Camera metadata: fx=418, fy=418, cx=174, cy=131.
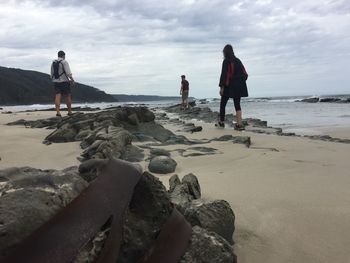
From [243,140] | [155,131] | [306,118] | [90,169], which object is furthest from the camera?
[306,118]

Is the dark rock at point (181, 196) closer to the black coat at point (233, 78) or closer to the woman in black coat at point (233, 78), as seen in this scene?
the woman in black coat at point (233, 78)

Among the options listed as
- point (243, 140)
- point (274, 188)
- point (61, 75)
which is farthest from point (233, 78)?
point (274, 188)

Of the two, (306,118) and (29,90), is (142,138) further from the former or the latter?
(29,90)

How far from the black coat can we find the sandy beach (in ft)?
9.56

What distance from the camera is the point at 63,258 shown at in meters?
1.38

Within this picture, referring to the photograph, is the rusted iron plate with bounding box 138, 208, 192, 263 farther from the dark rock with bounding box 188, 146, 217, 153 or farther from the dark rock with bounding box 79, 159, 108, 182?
the dark rock with bounding box 188, 146, 217, 153

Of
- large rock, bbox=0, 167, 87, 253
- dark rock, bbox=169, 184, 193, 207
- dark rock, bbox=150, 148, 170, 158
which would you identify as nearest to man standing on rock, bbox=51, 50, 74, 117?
dark rock, bbox=150, 148, 170, 158

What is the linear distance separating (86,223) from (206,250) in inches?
22.3

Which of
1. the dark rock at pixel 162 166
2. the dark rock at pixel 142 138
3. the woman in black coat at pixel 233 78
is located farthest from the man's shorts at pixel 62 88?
the dark rock at pixel 162 166

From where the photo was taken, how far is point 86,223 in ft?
4.97

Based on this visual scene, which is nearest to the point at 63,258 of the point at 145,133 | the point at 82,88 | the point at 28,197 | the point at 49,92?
the point at 28,197

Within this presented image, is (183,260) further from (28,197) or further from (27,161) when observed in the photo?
(27,161)

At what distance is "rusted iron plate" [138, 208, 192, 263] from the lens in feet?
5.56

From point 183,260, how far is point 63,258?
546mm
